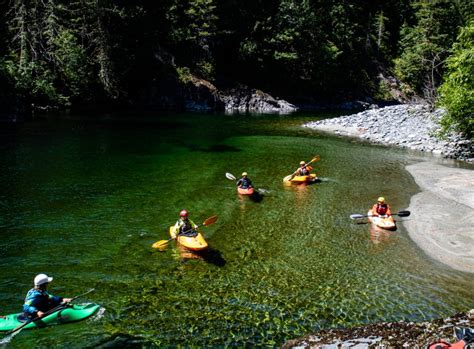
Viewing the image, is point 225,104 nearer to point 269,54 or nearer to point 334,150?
point 269,54

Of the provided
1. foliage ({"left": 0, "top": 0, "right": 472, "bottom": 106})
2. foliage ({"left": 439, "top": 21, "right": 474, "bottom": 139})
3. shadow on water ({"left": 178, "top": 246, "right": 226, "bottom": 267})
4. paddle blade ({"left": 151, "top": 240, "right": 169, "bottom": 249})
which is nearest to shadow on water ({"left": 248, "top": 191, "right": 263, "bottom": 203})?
shadow on water ({"left": 178, "top": 246, "right": 226, "bottom": 267})

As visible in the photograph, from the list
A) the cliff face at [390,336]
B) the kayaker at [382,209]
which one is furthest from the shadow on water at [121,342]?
the kayaker at [382,209]

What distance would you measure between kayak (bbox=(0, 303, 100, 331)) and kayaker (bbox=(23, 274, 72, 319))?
18 centimetres

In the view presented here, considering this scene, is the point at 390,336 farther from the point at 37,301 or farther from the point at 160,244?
the point at 160,244

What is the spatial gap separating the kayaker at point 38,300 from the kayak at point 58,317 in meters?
0.18

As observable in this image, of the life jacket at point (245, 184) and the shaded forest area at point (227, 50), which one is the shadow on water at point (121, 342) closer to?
the life jacket at point (245, 184)

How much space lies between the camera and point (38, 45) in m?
46.2

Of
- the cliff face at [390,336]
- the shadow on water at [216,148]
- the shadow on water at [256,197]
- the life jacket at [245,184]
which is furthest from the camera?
the shadow on water at [216,148]

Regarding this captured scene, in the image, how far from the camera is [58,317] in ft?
34.5

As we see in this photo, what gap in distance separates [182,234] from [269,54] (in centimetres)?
5707

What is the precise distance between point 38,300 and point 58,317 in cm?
66

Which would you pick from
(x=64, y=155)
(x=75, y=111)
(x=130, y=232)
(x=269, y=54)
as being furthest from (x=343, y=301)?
(x=269, y=54)

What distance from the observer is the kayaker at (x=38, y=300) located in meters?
10.2

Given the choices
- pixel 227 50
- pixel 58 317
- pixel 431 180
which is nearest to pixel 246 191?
pixel 431 180
